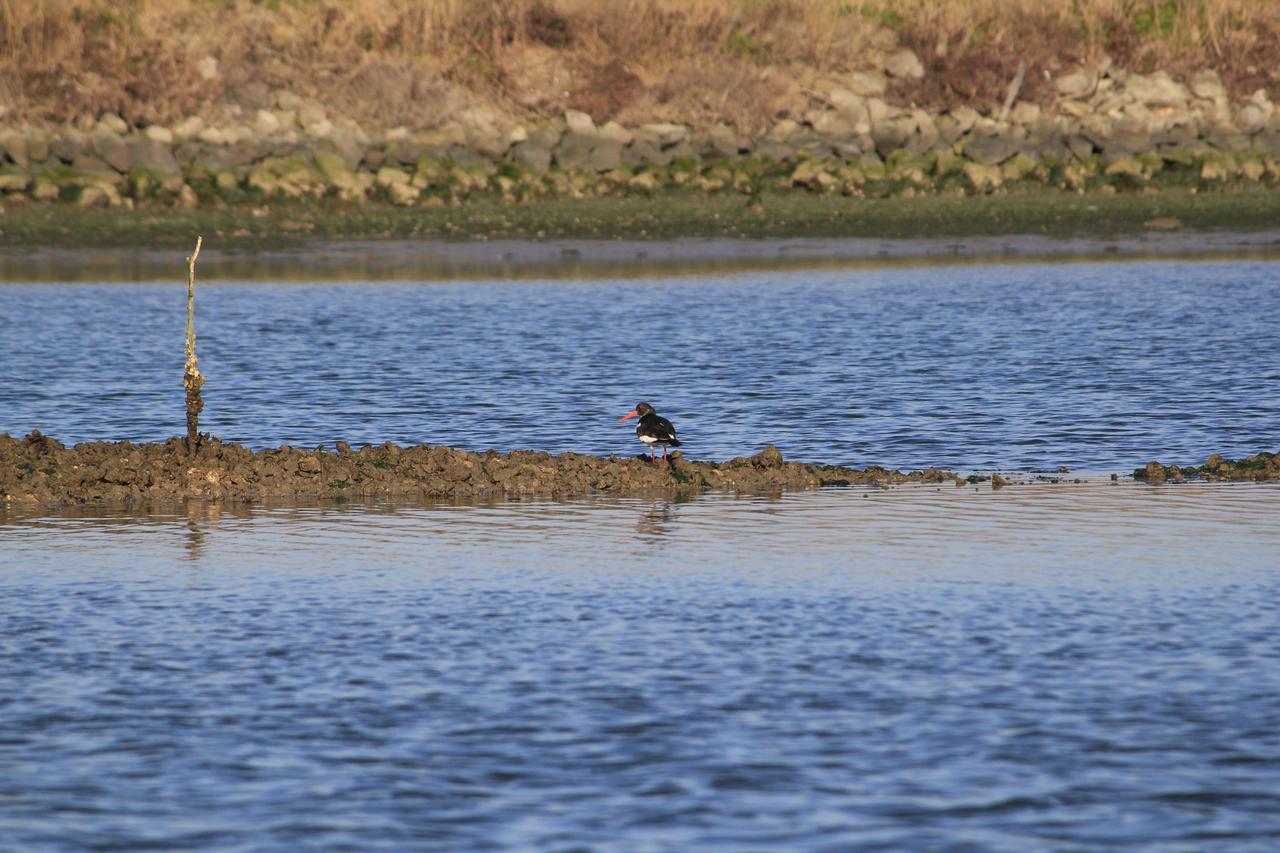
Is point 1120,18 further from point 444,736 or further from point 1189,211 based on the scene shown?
point 444,736

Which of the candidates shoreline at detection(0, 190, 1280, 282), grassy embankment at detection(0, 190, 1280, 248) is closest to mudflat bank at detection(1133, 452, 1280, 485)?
shoreline at detection(0, 190, 1280, 282)

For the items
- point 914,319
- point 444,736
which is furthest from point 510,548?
point 914,319

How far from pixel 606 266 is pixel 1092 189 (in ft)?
41.1

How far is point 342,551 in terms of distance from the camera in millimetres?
12719

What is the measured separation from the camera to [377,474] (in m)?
15.1

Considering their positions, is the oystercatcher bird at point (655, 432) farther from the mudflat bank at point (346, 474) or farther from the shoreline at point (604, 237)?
the shoreline at point (604, 237)

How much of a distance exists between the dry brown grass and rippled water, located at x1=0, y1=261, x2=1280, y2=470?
933 centimetres

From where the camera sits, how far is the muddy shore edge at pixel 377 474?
48.4 feet

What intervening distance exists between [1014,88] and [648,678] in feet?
125

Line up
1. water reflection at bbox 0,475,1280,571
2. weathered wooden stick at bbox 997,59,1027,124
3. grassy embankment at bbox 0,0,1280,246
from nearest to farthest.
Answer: water reflection at bbox 0,475,1280,571 < grassy embankment at bbox 0,0,1280,246 < weathered wooden stick at bbox 997,59,1027,124

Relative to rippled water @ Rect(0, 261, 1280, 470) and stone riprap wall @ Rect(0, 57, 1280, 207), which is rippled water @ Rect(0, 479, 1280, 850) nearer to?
rippled water @ Rect(0, 261, 1280, 470)

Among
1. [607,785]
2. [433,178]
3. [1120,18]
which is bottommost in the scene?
[607,785]

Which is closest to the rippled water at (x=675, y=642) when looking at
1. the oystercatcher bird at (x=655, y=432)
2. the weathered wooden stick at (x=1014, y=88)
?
the oystercatcher bird at (x=655, y=432)

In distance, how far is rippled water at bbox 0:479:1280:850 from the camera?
7.56m
